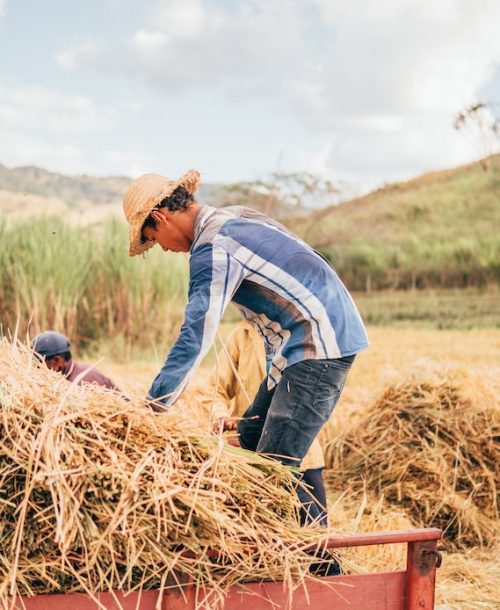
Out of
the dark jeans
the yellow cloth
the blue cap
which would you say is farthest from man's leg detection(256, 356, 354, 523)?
the blue cap

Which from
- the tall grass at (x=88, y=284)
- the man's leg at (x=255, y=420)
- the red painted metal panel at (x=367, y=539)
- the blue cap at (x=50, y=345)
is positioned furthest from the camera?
the tall grass at (x=88, y=284)

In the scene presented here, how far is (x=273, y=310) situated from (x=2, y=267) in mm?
9459

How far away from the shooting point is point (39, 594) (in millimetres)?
2287

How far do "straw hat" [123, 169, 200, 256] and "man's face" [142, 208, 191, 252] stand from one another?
0.05 meters

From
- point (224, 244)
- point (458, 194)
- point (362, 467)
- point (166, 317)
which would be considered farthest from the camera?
point (458, 194)

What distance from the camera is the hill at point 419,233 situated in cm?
2545

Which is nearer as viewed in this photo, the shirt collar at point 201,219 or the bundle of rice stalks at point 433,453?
the shirt collar at point 201,219

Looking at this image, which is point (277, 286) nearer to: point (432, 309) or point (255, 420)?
point (255, 420)

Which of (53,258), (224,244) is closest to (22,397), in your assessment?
(224,244)

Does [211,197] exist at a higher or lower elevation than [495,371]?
higher

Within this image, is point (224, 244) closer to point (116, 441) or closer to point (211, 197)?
point (116, 441)

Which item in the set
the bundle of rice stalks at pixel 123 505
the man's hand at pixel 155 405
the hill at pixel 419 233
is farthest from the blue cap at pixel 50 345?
the hill at pixel 419 233

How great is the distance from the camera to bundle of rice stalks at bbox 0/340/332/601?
223 cm

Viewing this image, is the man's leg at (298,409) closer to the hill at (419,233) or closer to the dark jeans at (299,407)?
the dark jeans at (299,407)
